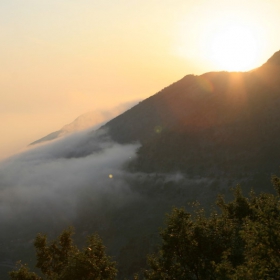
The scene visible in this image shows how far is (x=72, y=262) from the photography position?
4984 centimetres

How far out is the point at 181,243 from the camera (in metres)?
51.6

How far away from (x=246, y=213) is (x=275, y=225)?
39.2m

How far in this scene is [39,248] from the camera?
220 feet

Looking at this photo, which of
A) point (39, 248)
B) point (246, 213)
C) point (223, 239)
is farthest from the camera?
point (246, 213)

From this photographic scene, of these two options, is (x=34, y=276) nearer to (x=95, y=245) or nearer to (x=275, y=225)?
(x=95, y=245)

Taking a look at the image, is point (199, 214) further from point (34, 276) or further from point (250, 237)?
point (34, 276)

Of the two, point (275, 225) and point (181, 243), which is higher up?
point (275, 225)

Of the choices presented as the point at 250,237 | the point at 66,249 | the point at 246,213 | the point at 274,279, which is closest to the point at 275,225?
the point at 250,237

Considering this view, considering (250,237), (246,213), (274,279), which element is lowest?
(246,213)

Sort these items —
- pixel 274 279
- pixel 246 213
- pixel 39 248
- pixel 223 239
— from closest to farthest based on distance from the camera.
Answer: pixel 274 279 < pixel 223 239 < pixel 39 248 < pixel 246 213

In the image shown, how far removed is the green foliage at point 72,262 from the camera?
49125mm

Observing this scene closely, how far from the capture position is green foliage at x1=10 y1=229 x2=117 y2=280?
1934 inches

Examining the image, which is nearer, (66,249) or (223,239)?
(223,239)

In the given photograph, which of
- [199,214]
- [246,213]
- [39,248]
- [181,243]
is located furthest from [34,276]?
[246,213]
